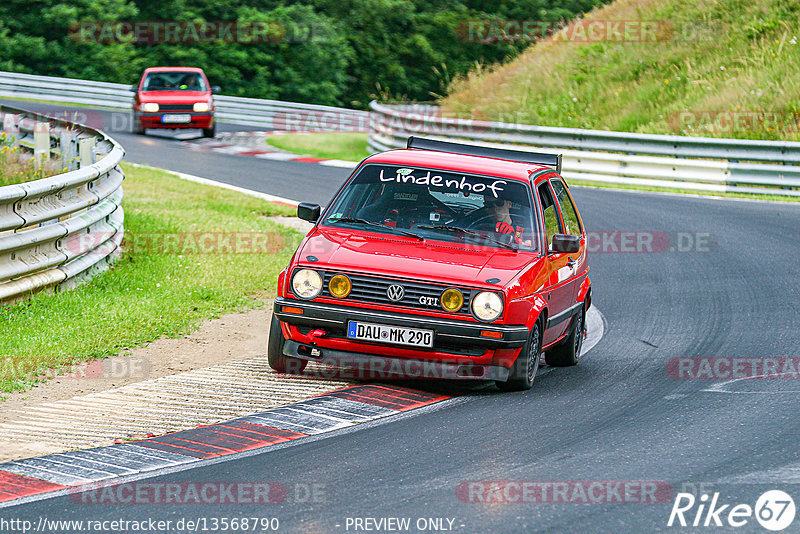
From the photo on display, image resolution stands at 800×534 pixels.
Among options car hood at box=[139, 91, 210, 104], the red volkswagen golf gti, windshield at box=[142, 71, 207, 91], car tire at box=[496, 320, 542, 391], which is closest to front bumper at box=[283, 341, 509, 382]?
the red volkswagen golf gti

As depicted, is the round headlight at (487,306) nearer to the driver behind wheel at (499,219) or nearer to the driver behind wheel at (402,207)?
the driver behind wheel at (499,219)

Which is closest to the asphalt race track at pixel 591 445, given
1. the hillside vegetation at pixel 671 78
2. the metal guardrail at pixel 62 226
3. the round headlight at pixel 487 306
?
the round headlight at pixel 487 306

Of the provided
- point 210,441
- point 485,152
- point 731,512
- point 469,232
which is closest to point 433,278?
point 469,232

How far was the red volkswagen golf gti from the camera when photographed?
26.1 ft

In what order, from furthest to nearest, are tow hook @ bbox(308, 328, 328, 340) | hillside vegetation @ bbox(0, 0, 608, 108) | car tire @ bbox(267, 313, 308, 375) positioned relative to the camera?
hillside vegetation @ bbox(0, 0, 608, 108) → car tire @ bbox(267, 313, 308, 375) → tow hook @ bbox(308, 328, 328, 340)

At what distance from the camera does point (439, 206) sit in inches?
353

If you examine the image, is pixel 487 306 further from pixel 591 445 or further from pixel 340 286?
pixel 591 445

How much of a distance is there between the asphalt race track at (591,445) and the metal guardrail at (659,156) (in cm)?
954

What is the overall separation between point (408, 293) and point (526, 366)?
102 cm

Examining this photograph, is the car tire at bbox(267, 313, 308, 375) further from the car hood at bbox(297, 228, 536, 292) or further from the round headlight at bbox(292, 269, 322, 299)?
the car hood at bbox(297, 228, 536, 292)

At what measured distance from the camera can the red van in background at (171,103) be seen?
95.2 ft

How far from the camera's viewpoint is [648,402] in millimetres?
8062

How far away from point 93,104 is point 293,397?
31659mm

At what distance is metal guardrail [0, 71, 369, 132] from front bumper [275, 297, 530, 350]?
92.3 feet
